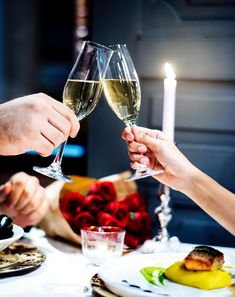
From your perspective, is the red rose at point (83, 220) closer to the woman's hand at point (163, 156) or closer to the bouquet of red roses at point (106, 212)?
the bouquet of red roses at point (106, 212)

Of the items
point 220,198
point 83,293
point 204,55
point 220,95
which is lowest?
point 83,293

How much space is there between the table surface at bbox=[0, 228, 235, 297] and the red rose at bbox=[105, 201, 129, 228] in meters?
0.12

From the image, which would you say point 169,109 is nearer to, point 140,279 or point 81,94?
point 81,94

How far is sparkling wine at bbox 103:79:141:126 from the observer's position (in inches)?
54.5

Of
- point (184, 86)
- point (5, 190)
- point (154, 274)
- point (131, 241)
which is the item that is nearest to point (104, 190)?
point (131, 241)

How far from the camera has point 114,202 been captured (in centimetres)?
162

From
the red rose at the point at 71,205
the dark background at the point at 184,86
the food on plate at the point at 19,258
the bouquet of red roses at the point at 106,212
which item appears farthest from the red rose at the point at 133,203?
the dark background at the point at 184,86

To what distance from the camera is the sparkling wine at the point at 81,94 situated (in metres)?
1.34

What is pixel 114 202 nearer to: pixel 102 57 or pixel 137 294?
pixel 102 57

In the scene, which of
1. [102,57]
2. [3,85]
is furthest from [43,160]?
[102,57]

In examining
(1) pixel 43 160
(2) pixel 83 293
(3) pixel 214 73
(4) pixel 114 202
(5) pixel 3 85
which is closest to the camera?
(2) pixel 83 293

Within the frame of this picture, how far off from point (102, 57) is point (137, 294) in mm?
535

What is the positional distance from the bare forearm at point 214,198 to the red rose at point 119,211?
0.22 metres

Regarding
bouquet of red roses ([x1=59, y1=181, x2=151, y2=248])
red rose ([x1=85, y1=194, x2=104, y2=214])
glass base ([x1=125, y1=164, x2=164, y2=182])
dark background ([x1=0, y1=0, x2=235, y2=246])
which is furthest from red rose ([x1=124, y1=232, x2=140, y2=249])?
dark background ([x1=0, y1=0, x2=235, y2=246])
